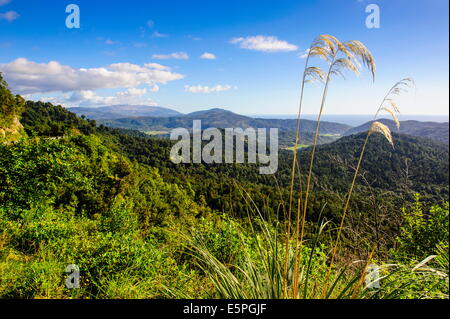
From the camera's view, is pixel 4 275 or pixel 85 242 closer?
pixel 4 275

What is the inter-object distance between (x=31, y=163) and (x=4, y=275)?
3570 millimetres

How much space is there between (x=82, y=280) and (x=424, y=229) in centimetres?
788

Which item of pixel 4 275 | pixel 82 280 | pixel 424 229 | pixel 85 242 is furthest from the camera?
pixel 424 229
